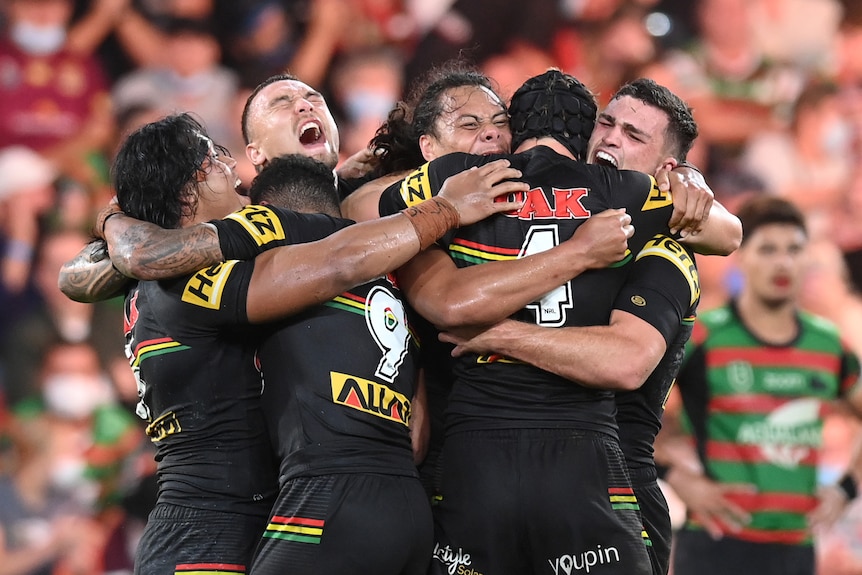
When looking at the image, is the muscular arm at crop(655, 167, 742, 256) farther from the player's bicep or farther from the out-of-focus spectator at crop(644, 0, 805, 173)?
the out-of-focus spectator at crop(644, 0, 805, 173)

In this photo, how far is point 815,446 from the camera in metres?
7.38

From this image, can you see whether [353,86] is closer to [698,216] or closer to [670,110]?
[670,110]

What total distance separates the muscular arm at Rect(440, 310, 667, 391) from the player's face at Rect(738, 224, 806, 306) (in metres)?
4.03

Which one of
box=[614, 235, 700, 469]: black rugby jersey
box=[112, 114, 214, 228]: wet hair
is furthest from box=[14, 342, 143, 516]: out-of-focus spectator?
box=[614, 235, 700, 469]: black rugby jersey

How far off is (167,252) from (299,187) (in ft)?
1.98

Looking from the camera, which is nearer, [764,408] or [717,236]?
[717,236]

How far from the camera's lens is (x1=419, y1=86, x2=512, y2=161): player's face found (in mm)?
4398

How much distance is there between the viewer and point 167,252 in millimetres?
3662

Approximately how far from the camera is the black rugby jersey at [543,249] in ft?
12.1

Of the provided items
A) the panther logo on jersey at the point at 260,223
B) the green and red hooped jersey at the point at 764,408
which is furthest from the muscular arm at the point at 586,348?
the green and red hooped jersey at the point at 764,408

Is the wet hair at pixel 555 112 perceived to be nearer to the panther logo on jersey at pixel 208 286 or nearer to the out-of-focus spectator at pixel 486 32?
the panther logo on jersey at pixel 208 286

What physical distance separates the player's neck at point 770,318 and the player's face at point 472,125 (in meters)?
3.76

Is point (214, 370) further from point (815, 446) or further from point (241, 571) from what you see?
point (815, 446)

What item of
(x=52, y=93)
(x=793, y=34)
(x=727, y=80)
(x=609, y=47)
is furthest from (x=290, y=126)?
(x=793, y=34)
